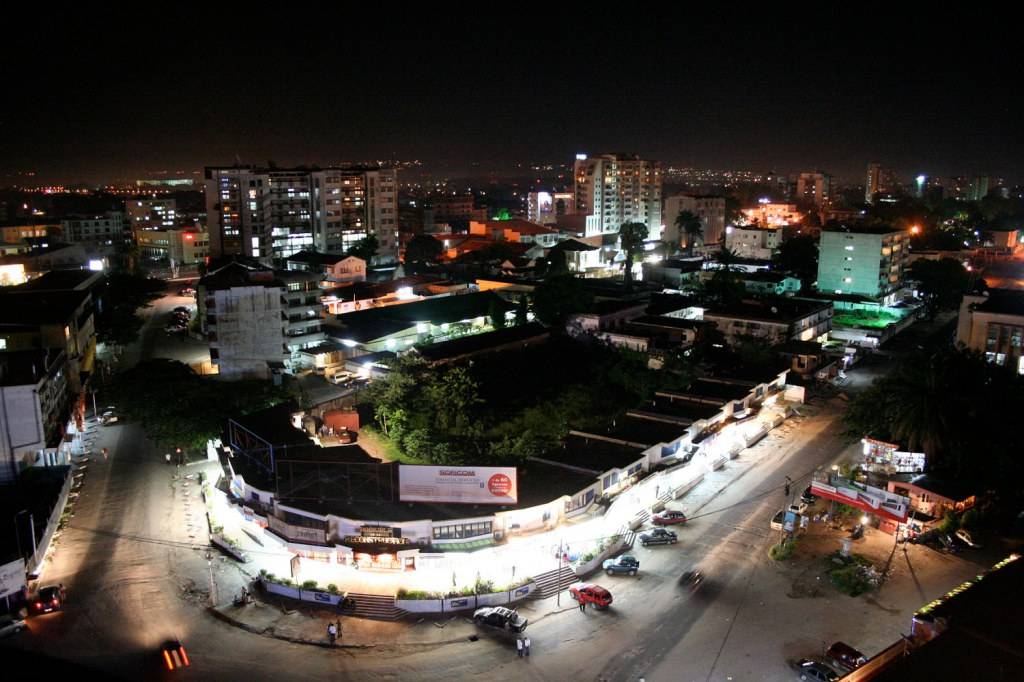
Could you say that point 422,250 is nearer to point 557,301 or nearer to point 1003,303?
point 557,301

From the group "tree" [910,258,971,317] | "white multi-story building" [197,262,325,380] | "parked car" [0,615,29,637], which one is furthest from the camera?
"tree" [910,258,971,317]

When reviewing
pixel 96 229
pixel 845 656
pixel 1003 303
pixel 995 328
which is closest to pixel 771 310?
pixel 995 328

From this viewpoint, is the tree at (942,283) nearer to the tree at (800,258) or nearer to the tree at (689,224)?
the tree at (800,258)

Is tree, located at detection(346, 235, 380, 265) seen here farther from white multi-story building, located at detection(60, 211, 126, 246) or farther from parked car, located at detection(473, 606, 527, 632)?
parked car, located at detection(473, 606, 527, 632)

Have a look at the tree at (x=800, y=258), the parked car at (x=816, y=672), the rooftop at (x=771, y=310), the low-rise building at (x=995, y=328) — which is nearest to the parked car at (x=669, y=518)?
the parked car at (x=816, y=672)

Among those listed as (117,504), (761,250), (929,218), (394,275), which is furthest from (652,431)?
(929,218)

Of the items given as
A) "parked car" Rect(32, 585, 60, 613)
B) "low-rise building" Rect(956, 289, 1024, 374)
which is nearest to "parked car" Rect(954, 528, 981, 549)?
"low-rise building" Rect(956, 289, 1024, 374)
